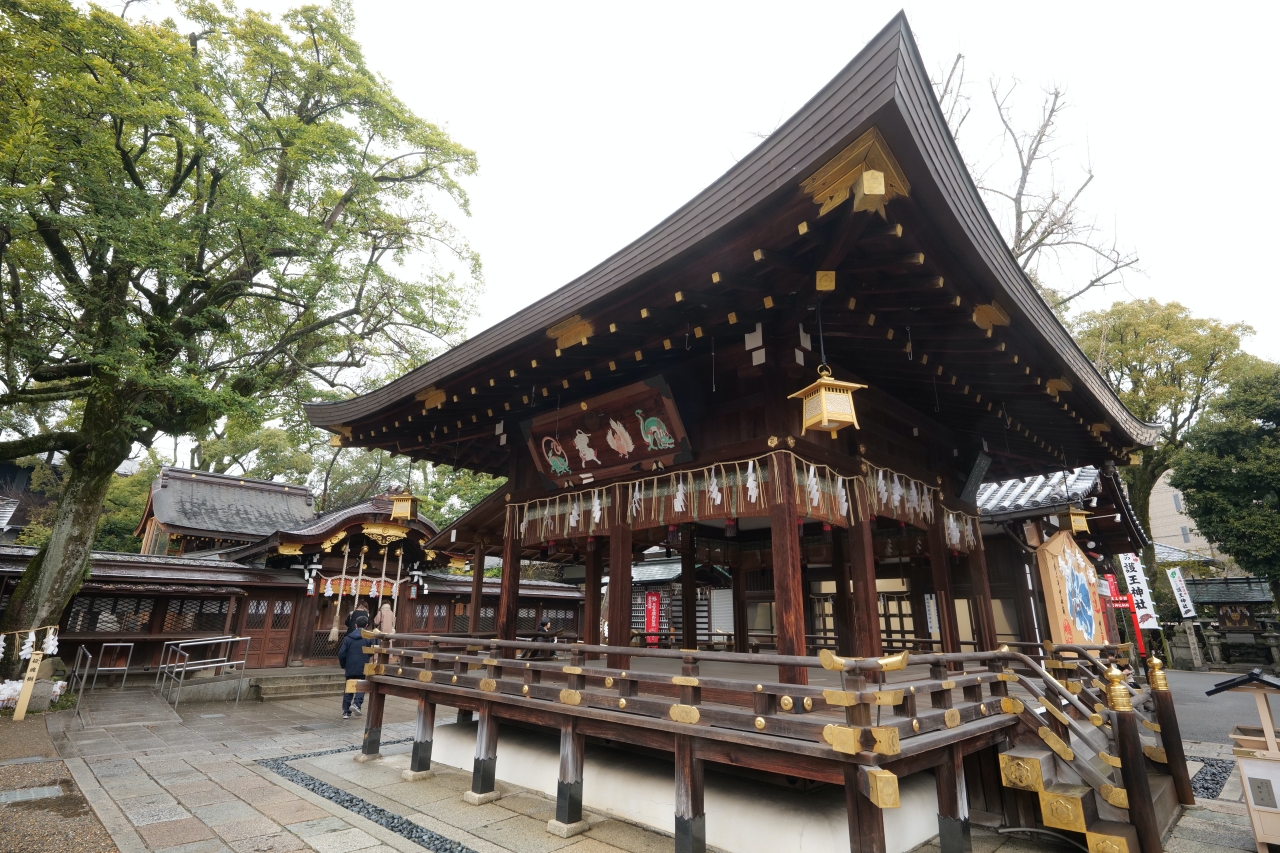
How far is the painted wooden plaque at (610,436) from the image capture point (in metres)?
6.48

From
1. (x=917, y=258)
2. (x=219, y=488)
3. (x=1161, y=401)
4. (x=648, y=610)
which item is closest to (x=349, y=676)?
(x=648, y=610)

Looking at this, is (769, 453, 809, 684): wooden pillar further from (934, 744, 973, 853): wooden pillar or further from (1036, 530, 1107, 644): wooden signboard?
(1036, 530, 1107, 644): wooden signboard

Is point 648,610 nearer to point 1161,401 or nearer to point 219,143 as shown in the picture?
point 219,143

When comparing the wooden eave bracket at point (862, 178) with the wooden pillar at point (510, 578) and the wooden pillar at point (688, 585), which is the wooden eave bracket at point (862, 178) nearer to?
the wooden pillar at point (510, 578)

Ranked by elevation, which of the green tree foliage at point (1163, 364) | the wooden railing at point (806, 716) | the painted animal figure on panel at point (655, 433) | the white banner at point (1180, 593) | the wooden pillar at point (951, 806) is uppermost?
the green tree foliage at point (1163, 364)

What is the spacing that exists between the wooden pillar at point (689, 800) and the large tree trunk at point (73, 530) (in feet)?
42.3

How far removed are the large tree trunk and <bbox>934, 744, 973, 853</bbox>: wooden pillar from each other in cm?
1481

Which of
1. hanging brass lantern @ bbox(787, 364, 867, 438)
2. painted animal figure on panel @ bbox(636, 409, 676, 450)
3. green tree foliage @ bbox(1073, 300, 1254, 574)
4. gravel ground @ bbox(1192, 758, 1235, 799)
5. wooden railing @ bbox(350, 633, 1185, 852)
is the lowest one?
gravel ground @ bbox(1192, 758, 1235, 799)

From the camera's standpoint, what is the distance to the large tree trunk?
11.1 meters

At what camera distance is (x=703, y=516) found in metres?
6.12

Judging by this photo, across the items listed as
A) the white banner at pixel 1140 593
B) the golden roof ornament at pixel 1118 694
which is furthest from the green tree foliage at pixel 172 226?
the white banner at pixel 1140 593

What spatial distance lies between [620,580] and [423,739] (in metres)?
3.53

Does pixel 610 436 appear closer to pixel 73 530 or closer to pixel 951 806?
pixel 951 806

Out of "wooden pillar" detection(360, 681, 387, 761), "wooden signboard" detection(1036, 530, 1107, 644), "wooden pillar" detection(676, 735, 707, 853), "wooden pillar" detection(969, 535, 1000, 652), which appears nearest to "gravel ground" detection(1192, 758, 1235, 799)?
"wooden signboard" detection(1036, 530, 1107, 644)
